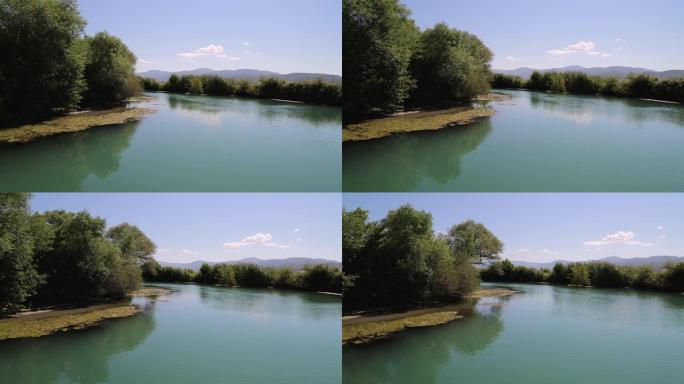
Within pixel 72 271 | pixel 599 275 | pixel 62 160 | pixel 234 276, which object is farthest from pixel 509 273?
pixel 72 271

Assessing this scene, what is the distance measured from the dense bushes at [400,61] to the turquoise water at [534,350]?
14.9 ft

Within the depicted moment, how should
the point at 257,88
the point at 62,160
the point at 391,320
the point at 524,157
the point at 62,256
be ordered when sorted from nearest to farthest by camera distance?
the point at 524,157 → the point at 62,160 → the point at 391,320 → the point at 62,256 → the point at 257,88

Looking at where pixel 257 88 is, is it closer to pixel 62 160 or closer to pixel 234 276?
pixel 234 276

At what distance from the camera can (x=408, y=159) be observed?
8.29 metres

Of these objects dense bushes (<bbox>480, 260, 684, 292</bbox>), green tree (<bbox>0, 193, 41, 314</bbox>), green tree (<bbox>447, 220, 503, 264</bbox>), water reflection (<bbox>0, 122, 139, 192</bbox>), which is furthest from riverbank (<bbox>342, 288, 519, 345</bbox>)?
green tree (<bbox>0, 193, 41, 314</bbox>)

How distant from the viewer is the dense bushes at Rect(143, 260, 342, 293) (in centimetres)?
1286

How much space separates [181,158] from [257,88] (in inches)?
306

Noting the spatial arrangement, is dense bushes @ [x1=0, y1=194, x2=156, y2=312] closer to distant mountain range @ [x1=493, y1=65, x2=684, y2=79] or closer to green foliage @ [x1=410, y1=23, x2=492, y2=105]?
green foliage @ [x1=410, y1=23, x2=492, y2=105]

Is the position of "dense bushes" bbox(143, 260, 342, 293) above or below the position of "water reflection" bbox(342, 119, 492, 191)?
below

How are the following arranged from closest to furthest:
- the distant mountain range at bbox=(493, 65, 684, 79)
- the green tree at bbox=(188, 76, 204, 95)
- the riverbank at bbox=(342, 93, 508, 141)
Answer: the riverbank at bbox=(342, 93, 508, 141), the distant mountain range at bbox=(493, 65, 684, 79), the green tree at bbox=(188, 76, 204, 95)

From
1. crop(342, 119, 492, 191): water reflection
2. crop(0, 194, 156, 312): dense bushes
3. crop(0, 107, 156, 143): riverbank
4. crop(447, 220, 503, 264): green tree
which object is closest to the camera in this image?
crop(342, 119, 492, 191): water reflection

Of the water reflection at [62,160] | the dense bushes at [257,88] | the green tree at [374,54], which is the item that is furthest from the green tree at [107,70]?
the green tree at [374,54]

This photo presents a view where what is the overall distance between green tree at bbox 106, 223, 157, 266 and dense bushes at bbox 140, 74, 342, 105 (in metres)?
4.23

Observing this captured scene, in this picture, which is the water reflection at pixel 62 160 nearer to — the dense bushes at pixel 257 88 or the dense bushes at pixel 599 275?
the dense bushes at pixel 257 88
